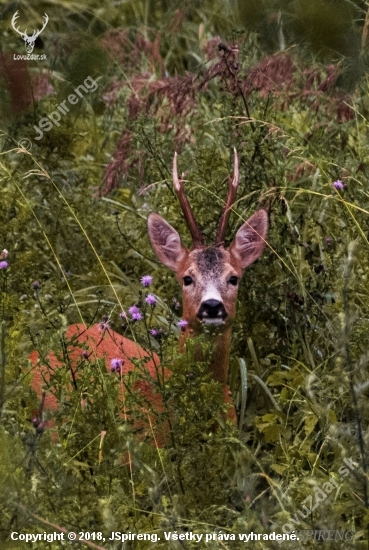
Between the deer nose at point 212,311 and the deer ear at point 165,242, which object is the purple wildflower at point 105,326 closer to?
the deer nose at point 212,311

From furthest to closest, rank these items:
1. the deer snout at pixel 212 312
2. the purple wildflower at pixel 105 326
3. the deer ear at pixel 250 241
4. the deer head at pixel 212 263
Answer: the deer ear at pixel 250 241 < the deer head at pixel 212 263 < the deer snout at pixel 212 312 < the purple wildflower at pixel 105 326

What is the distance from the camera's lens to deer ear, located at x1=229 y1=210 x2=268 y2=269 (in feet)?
15.6

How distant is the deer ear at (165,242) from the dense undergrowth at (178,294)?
0.17 m

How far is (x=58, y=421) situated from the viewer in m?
3.82

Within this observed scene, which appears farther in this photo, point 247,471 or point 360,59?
point 360,59

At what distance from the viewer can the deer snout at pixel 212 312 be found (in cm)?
452

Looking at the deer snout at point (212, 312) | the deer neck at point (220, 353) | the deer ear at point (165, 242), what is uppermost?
the deer ear at point (165, 242)

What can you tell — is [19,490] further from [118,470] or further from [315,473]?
[315,473]

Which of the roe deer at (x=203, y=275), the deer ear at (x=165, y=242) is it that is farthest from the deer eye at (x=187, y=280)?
the deer ear at (x=165, y=242)

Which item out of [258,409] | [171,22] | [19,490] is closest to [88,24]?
[171,22]

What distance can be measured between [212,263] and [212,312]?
31cm

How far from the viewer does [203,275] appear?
187 inches

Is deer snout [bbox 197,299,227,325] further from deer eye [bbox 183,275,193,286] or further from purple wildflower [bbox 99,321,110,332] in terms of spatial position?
purple wildflower [bbox 99,321,110,332]

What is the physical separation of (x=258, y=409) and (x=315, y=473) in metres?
1.13
